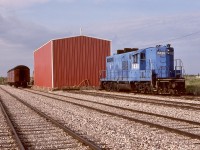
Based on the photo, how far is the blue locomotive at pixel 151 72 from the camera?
21.9 m

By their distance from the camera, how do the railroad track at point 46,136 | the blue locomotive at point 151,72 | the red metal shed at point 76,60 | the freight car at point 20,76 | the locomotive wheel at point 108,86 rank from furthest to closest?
the freight car at point 20,76
the red metal shed at point 76,60
the locomotive wheel at point 108,86
the blue locomotive at point 151,72
the railroad track at point 46,136

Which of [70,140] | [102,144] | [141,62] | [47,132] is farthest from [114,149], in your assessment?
[141,62]

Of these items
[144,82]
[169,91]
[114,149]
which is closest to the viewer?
[114,149]

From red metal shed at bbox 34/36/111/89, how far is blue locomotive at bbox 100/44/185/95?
29.8 ft

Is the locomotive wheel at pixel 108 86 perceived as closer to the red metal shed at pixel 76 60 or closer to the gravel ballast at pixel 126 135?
the red metal shed at pixel 76 60

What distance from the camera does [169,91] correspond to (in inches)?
869

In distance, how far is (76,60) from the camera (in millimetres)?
36531

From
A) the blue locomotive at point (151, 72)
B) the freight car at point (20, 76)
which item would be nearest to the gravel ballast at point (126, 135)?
the blue locomotive at point (151, 72)

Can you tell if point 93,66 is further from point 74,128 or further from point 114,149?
point 114,149

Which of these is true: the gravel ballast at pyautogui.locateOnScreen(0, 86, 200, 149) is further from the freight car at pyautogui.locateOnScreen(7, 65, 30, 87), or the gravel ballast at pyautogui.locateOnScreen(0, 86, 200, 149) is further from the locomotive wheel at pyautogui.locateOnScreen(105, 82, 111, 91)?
the freight car at pyautogui.locateOnScreen(7, 65, 30, 87)

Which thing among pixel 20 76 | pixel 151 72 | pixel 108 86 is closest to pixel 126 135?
pixel 151 72

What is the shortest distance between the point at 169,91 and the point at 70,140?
1531cm

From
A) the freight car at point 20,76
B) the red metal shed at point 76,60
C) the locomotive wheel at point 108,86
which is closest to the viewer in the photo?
the locomotive wheel at point 108,86

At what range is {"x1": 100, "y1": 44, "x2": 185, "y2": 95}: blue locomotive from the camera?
2189cm
